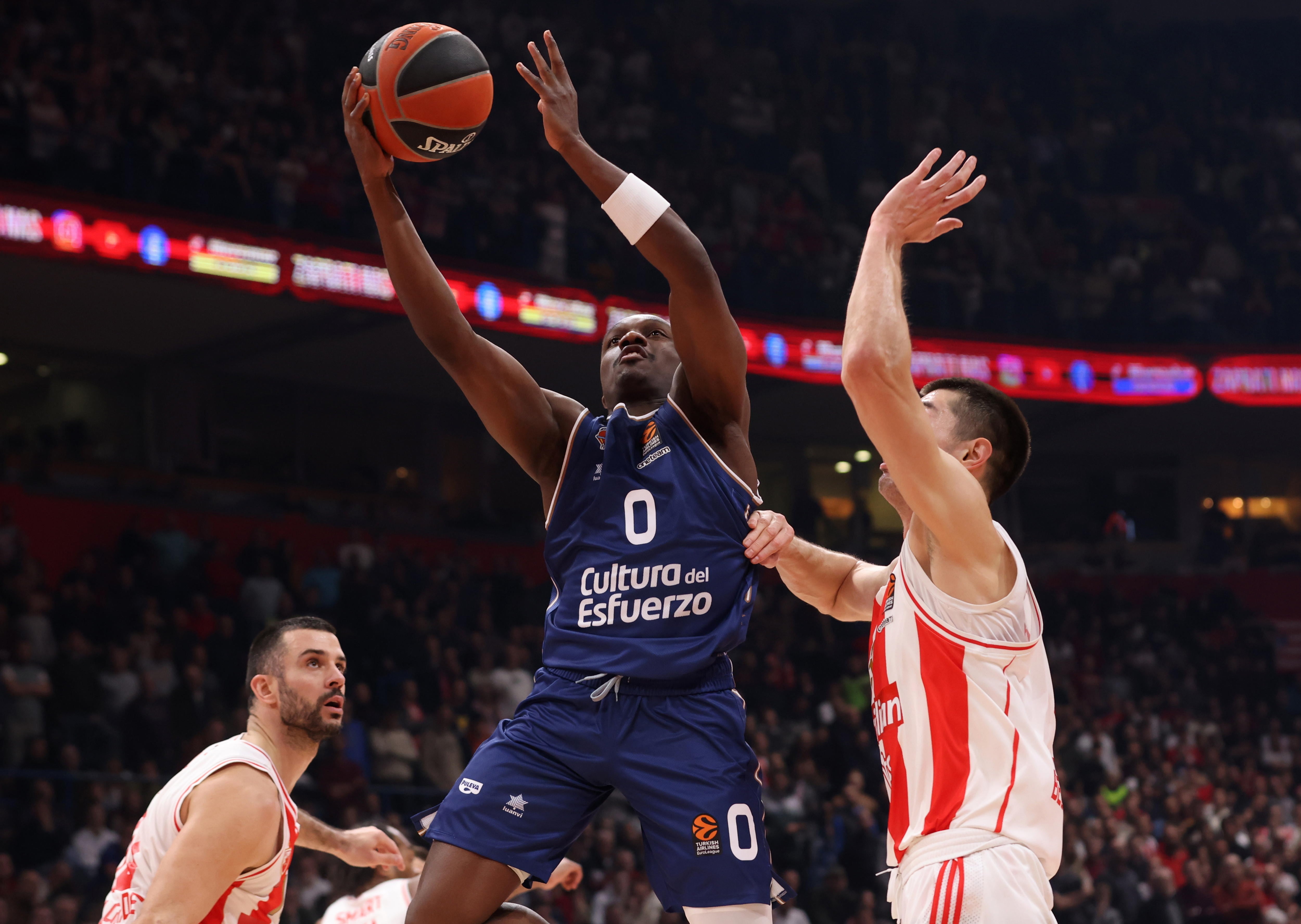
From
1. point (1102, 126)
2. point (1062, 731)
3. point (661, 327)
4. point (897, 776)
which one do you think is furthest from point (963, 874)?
point (1102, 126)

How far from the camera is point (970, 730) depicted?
301cm

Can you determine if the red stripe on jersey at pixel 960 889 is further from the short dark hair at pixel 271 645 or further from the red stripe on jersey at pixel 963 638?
the short dark hair at pixel 271 645

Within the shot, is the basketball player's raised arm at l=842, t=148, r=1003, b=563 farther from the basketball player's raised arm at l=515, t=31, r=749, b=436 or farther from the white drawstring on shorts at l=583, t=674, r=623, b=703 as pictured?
the white drawstring on shorts at l=583, t=674, r=623, b=703

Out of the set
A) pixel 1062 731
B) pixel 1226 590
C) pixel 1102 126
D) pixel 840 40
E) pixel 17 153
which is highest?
pixel 840 40

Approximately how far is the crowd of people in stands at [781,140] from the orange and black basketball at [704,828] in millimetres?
10782

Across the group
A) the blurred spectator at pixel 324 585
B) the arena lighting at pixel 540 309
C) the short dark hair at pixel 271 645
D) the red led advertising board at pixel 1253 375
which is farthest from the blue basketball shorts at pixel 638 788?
the red led advertising board at pixel 1253 375

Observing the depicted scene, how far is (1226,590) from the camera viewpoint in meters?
20.0

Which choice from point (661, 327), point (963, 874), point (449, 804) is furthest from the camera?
point (661, 327)

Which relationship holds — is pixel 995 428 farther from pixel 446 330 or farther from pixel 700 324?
pixel 446 330

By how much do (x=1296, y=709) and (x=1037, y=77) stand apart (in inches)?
481

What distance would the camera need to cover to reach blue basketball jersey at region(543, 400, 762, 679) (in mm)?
3551

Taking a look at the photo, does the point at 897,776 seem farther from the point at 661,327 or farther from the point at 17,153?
the point at 17,153

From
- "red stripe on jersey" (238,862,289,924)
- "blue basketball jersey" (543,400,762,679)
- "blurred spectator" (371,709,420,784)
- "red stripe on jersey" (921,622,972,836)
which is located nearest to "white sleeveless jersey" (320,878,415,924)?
"red stripe on jersey" (238,862,289,924)

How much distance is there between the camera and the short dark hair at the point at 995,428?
321 centimetres
